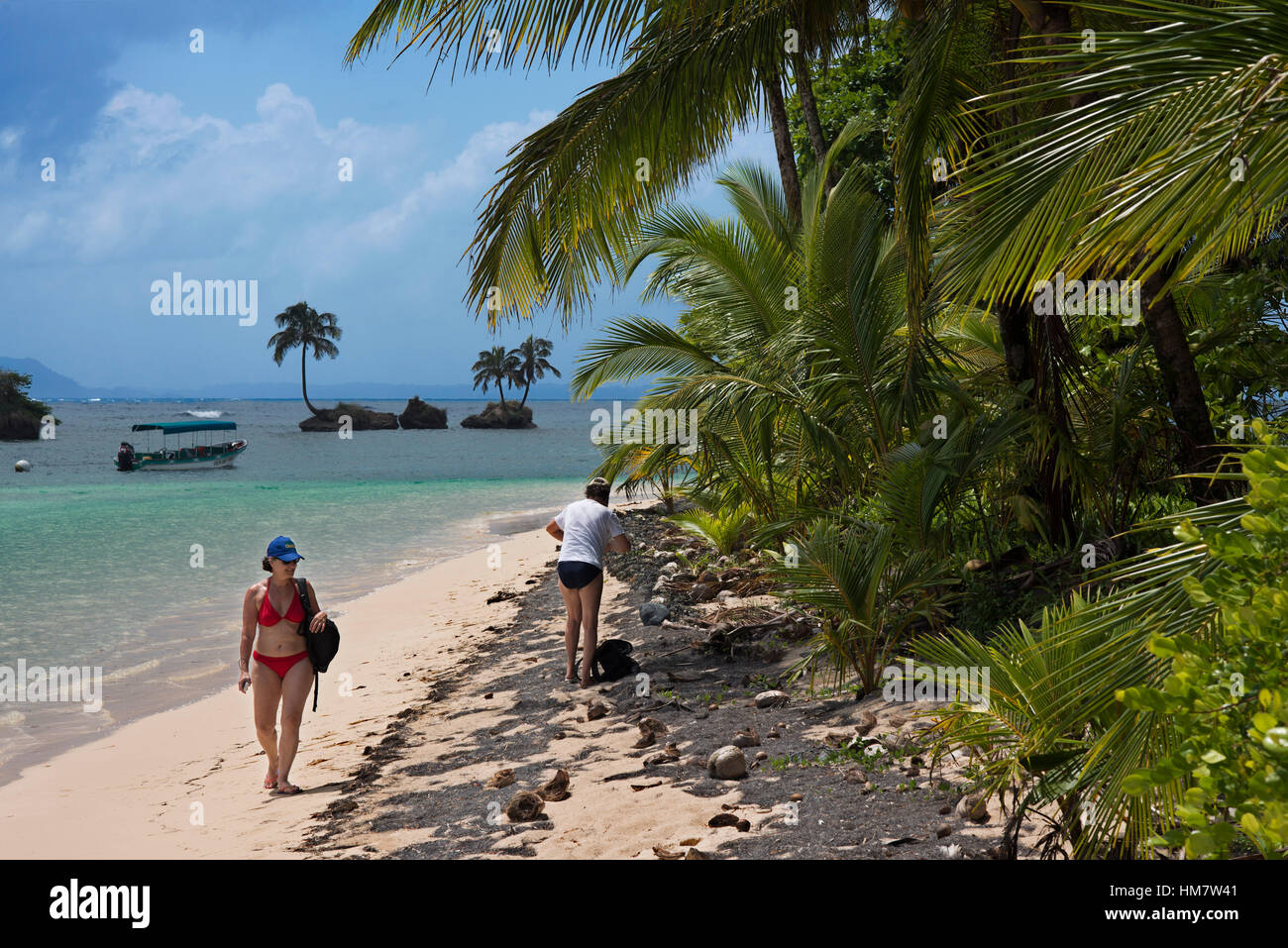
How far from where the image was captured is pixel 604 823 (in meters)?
4.27

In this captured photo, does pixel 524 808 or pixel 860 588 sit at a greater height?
pixel 860 588

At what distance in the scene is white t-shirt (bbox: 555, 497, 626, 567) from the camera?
7160mm

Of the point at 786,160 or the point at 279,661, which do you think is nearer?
the point at 279,661

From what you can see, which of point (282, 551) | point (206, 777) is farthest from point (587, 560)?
point (206, 777)

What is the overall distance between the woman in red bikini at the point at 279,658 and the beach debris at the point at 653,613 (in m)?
3.98

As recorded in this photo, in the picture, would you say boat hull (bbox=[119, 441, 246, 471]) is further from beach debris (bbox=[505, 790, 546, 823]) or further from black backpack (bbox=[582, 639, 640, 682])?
beach debris (bbox=[505, 790, 546, 823])

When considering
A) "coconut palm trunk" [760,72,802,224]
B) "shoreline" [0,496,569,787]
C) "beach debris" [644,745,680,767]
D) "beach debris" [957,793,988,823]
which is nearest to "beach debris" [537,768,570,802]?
"beach debris" [644,745,680,767]

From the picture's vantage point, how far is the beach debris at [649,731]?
5.50 meters

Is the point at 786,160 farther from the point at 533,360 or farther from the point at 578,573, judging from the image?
the point at 533,360

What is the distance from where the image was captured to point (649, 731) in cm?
562

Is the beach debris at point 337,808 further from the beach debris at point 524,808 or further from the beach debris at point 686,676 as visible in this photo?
the beach debris at point 686,676

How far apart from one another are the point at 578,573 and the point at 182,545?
16198mm

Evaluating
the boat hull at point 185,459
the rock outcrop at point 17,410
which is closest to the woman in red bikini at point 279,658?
the boat hull at point 185,459
